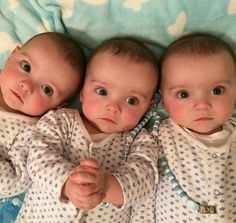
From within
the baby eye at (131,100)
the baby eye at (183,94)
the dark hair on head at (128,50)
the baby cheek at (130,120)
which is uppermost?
the dark hair on head at (128,50)

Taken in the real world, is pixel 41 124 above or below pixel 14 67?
below

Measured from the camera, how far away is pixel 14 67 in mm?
1444

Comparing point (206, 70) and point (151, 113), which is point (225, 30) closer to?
point (206, 70)

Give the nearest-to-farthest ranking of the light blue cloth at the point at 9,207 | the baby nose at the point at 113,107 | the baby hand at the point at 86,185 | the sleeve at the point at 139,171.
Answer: the baby hand at the point at 86,185 → the sleeve at the point at 139,171 → the baby nose at the point at 113,107 → the light blue cloth at the point at 9,207

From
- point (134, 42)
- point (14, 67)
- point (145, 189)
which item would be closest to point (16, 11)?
point (14, 67)

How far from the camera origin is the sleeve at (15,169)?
138 cm

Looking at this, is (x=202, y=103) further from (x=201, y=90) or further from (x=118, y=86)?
(x=118, y=86)

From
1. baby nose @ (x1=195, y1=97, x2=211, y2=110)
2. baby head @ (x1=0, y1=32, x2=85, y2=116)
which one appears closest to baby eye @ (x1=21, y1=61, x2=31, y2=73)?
baby head @ (x1=0, y1=32, x2=85, y2=116)

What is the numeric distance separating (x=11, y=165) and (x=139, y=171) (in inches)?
16.1

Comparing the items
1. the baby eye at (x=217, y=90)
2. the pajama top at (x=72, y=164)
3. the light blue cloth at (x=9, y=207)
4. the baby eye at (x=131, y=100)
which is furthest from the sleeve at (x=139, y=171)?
the light blue cloth at (x=9, y=207)

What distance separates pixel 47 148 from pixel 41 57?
30 cm

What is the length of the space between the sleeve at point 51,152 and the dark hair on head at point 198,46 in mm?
389

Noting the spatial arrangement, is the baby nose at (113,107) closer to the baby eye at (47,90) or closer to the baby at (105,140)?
the baby at (105,140)

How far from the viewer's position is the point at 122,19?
4.91 ft
